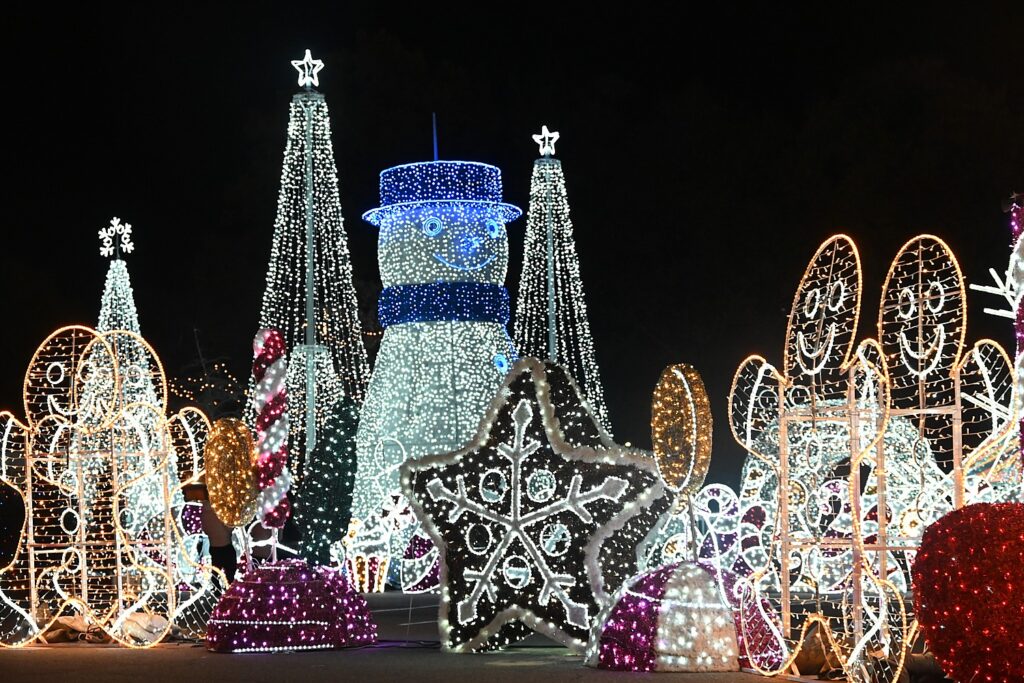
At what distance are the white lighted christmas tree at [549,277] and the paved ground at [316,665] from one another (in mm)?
10555

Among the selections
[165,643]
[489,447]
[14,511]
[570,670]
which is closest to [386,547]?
[14,511]

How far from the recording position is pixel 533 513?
11820 millimetres

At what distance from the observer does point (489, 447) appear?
12070mm

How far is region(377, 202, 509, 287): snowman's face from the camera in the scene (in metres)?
20.5

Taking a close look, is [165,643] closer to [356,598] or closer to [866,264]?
[356,598]

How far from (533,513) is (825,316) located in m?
2.86

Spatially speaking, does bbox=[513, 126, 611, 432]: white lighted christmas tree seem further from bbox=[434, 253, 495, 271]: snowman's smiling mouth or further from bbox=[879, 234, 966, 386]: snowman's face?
bbox=[879, 234, 966, 386]: snowman's face

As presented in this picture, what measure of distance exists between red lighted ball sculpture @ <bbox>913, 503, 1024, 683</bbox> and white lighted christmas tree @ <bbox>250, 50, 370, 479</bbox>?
47.1 ft

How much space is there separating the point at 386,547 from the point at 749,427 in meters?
10.3

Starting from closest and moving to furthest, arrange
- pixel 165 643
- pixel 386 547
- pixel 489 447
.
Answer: pixel 489 447 < pixel 165 643 < pixel 386 547

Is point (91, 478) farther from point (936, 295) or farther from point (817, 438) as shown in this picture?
point (936, 295)

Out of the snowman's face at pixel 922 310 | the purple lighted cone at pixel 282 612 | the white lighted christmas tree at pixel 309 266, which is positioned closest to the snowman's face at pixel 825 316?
the snowman's face at pixel 922 310

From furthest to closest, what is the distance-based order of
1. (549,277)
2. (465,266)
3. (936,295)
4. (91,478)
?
1. (549,277)
2. (465,266)
3. (91,478)
4. (936,295)

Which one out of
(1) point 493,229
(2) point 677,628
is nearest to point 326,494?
(2) point 677,628
